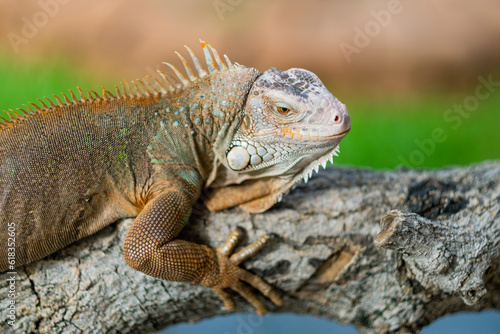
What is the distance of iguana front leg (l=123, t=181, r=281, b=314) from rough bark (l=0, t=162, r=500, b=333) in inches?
→ 4.0

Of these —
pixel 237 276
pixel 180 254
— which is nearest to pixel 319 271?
pixel 237 276

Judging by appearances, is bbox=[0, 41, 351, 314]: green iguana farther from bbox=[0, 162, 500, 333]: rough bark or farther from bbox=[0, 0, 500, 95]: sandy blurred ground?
bbox=[0, 0, 500, 95]: sandy blurred ground

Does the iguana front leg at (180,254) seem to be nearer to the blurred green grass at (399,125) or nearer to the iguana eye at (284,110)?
the iguana eye at (284,110)

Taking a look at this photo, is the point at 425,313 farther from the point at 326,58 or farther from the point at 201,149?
the point at 326,58

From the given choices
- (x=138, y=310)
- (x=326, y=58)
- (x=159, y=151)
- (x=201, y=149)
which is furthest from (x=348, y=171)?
(x=326, y=58)

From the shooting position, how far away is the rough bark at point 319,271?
2.54 metres

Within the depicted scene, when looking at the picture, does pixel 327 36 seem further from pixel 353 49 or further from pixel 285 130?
pixel 285 130

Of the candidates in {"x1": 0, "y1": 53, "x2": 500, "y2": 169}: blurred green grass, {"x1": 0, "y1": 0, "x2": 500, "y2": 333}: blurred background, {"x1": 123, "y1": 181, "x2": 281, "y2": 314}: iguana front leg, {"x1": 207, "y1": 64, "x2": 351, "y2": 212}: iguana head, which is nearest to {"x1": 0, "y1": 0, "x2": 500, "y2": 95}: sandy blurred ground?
{"x1": 0, "y1": 0, "x2": 500, "y2": 333}: blurred background

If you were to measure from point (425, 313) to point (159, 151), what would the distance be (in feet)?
6.28

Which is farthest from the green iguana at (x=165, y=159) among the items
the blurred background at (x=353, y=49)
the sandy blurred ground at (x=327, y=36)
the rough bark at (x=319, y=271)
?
the sandy blurred ground at (x=327, y=36)

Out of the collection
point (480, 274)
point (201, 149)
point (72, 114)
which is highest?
point (72, 114)

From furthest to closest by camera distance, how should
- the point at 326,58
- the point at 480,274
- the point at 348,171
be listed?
the point at 326,58
the point at 348,171
the point at 480,274

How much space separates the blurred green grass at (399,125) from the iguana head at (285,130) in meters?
2.35

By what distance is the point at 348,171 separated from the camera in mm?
3457
